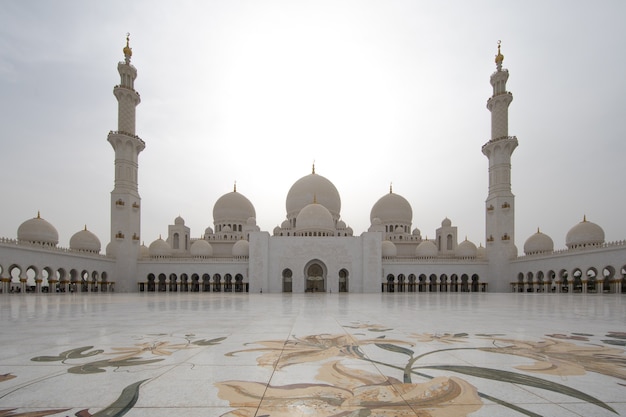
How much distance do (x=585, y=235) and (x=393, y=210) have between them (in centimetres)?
1818

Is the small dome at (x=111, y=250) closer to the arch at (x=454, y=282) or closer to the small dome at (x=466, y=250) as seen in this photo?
the arch at (x=454, y=282)

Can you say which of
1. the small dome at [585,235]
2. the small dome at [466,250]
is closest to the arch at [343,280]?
the small dome at [466,250]

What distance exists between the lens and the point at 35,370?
3.37 meters

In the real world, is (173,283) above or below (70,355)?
below

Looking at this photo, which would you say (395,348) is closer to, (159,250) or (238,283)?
(238,283)

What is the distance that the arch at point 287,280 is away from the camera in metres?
35.5

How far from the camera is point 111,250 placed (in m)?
34.6

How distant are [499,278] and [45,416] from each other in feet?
120

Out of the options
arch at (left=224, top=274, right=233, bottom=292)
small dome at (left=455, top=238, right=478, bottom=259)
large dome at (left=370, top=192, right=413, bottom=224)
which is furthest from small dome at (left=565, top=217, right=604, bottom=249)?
arch at (left=224, top=274, right=233, bottom=292)

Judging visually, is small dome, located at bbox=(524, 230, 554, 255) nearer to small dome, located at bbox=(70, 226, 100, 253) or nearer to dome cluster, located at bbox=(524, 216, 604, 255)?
dome cluster, located at bbox=(524, 216, 604, 255)

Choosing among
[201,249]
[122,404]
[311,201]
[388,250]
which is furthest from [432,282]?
[122,404]

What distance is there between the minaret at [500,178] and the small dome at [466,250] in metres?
3.48

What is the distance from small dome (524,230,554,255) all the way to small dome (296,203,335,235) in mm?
16616

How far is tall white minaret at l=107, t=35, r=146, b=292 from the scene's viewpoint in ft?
109
